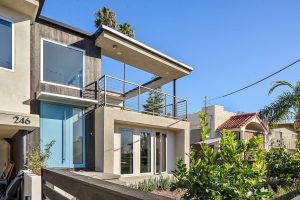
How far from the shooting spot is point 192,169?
3352 millimetres

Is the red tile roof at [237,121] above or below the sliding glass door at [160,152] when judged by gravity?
above

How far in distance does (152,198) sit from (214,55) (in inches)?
985

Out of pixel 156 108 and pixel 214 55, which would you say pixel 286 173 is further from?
pixel 214 55

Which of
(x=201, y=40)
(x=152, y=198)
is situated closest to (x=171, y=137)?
(x=201, y=40)

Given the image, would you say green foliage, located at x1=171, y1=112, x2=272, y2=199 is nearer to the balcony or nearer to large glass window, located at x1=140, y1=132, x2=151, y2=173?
the balcony

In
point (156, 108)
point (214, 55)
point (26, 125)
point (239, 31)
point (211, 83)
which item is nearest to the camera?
point (26, 125)

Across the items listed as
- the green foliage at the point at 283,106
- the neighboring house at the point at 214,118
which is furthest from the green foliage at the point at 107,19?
the green foliage at the point at 283,106

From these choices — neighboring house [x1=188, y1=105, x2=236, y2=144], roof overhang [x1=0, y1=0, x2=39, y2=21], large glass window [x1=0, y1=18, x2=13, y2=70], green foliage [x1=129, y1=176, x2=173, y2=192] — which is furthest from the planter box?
neighboring house [x1=188, y1=105, x2=236, y2=144]

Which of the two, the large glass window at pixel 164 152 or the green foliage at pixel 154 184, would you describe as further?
the large glass window at pixel 164 152

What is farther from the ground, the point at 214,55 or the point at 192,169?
the point at 214,55

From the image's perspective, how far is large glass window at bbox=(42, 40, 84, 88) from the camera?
11742 millimetres

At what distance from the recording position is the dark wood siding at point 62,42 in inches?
439

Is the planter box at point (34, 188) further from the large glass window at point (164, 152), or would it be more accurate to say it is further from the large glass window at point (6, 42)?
the large glass window at point (164, 152)

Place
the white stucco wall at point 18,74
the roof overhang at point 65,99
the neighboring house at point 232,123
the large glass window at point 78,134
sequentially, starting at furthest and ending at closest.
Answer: the neighboring house at point 232,123 < the large glass window at point 78,134 < the roof overhang at point 65,99 < the white stucco wall at point 18,74
